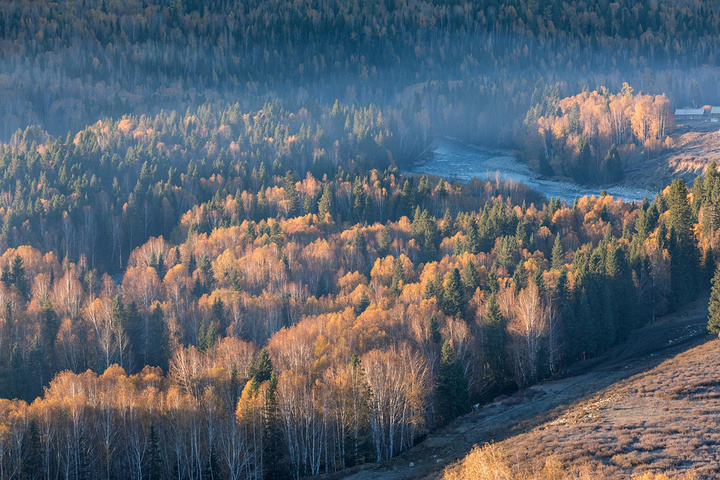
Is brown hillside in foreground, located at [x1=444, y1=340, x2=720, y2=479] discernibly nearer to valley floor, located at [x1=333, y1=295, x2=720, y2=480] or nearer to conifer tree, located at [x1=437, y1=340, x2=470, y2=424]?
valley floor, located at [x1=333, y1=295, x2=720, y2=480]

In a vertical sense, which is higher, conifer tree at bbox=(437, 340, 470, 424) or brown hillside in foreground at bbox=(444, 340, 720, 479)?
brown hillside in foreground at bbox=(444, 340, 720, 479)

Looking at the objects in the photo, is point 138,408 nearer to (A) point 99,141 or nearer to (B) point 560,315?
(B) point 560,315

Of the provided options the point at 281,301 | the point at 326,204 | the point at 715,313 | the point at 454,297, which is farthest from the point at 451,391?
the point at 326,204

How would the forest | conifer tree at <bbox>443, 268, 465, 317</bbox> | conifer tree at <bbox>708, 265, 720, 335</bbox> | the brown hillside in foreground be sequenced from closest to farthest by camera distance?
the brown hillside in foreground < the forest < conifer tree at <bbox>708, 265, 720, 335</bbox> < conifer tree at <bbox>443, 268, 465, 317</bbox>

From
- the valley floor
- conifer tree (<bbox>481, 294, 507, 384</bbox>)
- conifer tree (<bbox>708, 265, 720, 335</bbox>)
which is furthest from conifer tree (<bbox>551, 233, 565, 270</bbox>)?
conifer tree (<bbox>708, 265, 720, 335</bbox>)

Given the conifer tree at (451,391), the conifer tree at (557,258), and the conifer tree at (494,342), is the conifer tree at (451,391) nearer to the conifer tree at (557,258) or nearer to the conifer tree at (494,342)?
the conifer tree at (494,342)

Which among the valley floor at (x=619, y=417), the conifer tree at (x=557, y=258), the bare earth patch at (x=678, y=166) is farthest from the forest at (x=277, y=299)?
the bare earth patch at (x=678, y=166)

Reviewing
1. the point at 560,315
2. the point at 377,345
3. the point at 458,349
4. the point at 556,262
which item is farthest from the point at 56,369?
the point at 556,262
